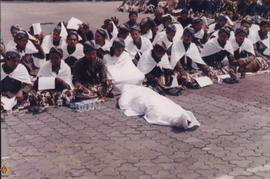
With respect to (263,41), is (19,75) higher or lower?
lower

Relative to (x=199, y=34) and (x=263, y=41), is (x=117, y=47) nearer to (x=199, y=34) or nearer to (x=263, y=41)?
(x=199, y=34)

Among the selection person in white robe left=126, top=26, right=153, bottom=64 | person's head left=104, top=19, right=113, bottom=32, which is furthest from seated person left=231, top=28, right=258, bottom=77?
person's head left=104, top=19, right=113, bottom=32

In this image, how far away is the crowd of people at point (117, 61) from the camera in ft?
22.8

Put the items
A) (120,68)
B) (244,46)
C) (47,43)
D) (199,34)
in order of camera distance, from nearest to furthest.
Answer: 1. (120,68)
2. (47,43)
3. (244,46)
4. (199,34)

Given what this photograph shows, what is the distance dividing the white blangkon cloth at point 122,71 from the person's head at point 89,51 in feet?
1.62

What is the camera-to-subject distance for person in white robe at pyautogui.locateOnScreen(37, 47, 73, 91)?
7066mm

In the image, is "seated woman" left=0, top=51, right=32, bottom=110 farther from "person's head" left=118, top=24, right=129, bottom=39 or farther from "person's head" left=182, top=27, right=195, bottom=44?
"person's head" left=182, top=27, right=195, bottom=44

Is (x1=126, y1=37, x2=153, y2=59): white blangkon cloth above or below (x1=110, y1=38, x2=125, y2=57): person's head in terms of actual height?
below

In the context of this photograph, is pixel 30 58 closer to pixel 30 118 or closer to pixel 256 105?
pixel 30 118

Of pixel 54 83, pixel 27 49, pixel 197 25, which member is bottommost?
pixel 54 83

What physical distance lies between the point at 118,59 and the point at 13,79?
75.7 inches

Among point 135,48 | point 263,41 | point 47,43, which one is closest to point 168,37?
point 135,48

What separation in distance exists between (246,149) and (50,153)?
243cm

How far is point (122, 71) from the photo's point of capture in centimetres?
776
